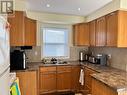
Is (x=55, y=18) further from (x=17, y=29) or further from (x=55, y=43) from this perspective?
(x=17, y=29)

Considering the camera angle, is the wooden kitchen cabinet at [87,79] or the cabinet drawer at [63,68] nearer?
the wooden kitchen cabinet at [87,79]

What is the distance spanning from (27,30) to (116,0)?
2.29 m

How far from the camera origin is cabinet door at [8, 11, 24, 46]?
3016mm

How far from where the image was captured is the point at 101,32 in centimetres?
350

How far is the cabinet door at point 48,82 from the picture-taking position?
391 centimetres

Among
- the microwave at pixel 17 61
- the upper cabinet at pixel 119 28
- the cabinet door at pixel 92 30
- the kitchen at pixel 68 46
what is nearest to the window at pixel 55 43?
the kitchen at pixel 68 46

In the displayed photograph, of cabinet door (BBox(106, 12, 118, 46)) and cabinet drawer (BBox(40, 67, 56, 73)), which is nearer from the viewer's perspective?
cabinet door (BBox(106, 12, 118, 46))

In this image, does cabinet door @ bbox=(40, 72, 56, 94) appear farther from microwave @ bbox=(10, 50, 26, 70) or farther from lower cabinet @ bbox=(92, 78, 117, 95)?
lower cabinet @ bbox=(92, 78, 117, 95)

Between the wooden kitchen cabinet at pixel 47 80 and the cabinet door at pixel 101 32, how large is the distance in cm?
153

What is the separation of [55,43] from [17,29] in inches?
73.8

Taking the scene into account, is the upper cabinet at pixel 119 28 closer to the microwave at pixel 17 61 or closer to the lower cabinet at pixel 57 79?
the lower cabinet at pixel 57 79

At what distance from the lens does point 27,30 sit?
3.51m

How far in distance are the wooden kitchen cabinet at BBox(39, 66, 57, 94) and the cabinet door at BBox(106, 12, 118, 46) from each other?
5.98 ft

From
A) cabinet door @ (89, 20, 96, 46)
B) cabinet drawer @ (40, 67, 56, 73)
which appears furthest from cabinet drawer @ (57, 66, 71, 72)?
cabinet door @ (89, 20, 96, 46)
